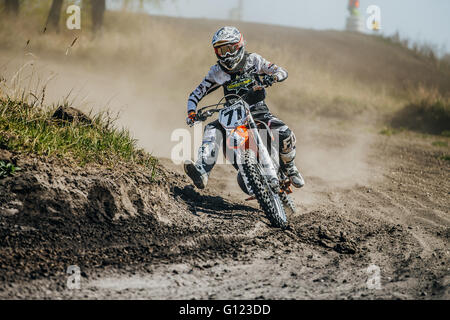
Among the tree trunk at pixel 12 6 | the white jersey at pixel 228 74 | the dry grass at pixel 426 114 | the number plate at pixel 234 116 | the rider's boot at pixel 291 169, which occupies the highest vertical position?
the tree trunk at pixel 12 6

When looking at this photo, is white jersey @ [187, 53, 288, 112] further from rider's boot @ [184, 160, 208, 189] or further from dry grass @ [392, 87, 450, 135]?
dry grass @ [392, 87, 450, 135]

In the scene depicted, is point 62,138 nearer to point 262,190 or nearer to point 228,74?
point 228,74

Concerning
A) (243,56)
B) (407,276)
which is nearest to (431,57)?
(243,56)

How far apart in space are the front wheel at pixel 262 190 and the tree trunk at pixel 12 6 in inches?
637

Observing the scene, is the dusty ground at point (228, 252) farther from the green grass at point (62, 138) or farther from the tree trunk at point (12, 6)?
the tree trunk at point (12, 6)

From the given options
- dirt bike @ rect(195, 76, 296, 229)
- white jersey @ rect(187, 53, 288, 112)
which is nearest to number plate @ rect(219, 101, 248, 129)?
dirt bike @ rect(195, 76, 296, 229)

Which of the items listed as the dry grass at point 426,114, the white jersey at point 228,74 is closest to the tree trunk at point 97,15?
the dry grass at point 426,114

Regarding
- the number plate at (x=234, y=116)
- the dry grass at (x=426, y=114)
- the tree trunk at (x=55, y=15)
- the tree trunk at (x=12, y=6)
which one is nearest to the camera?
the number plate at (x=234, y=116)

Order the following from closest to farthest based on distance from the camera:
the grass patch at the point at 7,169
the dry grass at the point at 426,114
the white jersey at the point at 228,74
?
the grass patch at the point at 7,169
the white jersey at the point at 228,74
the dry grass at the point at 426,114

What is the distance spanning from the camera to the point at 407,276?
3.90m

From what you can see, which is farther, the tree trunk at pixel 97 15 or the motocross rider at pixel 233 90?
the tree trunk at pixel 97 15

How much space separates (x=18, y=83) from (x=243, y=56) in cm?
292

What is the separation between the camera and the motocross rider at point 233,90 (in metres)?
5.48
